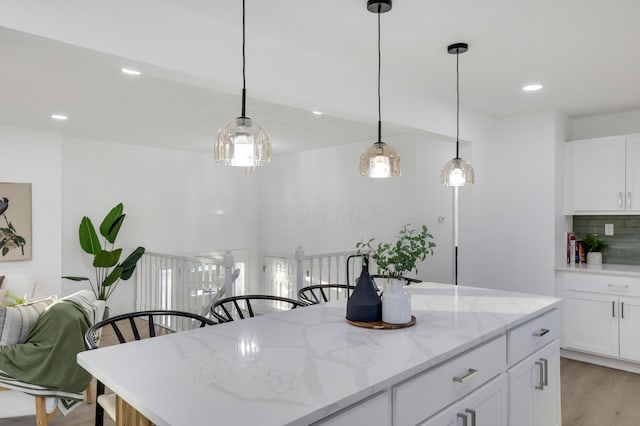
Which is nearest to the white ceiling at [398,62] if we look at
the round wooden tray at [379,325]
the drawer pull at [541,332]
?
the round wooden tray at [379,325]

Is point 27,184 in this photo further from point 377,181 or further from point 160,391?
point 160,391

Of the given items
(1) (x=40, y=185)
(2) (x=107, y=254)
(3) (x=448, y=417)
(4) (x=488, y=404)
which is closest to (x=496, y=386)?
(4) (x=488, y=404)

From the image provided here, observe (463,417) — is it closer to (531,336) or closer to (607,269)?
(531,336)

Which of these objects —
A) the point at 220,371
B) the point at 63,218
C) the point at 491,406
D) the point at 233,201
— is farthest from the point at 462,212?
the point at 63,218

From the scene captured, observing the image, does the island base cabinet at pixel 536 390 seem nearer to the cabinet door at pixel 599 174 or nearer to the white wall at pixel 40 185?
the cabinet door at pixel 599 174

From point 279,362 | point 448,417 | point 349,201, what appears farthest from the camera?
point 349,201

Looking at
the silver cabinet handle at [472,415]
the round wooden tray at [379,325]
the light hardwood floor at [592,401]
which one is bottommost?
the light hardwood floor at [592,401]

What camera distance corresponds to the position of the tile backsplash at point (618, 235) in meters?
4.45

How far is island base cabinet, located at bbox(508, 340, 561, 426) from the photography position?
2145 mm

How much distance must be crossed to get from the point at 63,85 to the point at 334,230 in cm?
401

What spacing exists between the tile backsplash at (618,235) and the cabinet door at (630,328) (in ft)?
2.20

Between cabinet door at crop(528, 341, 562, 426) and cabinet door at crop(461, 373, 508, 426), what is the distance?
416 mm

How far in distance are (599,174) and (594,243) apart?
2.42ft

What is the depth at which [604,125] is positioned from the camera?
15.0 ft
